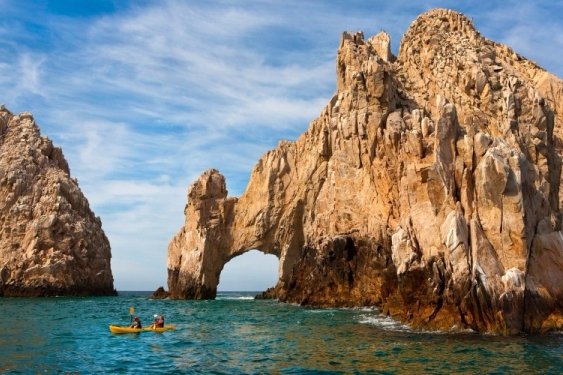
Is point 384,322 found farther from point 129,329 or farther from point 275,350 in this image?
point 129,329

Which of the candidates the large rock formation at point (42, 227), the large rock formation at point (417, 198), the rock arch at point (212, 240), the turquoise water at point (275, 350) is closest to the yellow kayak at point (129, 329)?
the turquoise water at point (275, 350)

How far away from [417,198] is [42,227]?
71.7m

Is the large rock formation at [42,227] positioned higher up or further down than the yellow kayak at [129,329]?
higher up

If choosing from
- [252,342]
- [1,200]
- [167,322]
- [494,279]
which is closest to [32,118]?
[1,200]

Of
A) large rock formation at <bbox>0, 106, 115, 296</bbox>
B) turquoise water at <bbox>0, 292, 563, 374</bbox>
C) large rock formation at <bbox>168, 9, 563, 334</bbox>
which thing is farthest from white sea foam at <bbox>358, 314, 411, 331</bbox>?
large rock formation at <bbox>0, 106, 115, 296</bbox>

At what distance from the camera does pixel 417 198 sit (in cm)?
3816

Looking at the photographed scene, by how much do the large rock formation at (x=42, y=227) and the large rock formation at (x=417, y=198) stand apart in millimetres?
19408

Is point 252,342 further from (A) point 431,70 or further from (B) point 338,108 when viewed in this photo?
(A) point 431,70

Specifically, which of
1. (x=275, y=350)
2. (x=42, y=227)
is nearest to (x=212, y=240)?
(x=42, y=227)

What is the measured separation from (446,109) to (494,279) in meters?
12.9

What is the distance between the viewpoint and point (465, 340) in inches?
1115

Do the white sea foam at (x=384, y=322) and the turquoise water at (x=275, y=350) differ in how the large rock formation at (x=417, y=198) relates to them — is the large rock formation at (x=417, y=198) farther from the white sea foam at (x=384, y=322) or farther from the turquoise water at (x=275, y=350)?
the turquoise water at (x=275, y=350)

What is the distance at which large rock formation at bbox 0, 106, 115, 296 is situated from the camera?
286ft

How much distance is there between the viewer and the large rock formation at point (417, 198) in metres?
32.2
